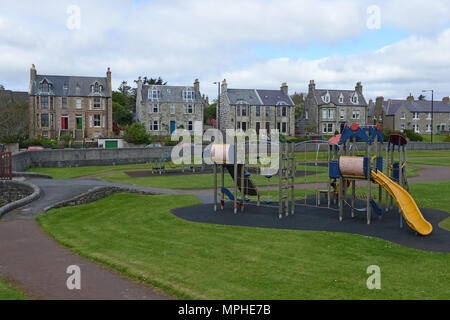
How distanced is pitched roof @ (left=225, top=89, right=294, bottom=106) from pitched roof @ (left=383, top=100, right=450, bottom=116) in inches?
1037

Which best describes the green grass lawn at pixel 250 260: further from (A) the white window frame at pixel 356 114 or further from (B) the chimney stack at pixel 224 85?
(A) the white window frame at pixel 356 114

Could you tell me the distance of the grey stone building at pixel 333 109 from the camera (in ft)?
263

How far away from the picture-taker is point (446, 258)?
1211 centimetres

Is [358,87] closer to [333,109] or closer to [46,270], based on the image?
[333,109]

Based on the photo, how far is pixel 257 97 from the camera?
7725cm

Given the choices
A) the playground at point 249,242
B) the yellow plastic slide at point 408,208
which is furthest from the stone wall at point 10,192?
the yellow plastic slide at point 408,208

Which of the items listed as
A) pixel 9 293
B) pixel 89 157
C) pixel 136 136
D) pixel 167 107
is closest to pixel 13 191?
pixel 9 293

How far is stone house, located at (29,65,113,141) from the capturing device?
67938 mm

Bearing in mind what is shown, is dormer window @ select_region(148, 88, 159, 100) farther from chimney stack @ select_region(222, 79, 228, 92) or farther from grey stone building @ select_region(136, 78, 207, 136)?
chimney stack @ select_region(222, 79, 228, 92)

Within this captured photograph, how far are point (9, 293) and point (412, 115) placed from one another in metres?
92.4

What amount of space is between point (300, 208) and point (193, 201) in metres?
6.08

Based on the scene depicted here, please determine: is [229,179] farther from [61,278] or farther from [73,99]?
[73,99]

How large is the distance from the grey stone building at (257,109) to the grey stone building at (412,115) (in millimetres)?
24566
